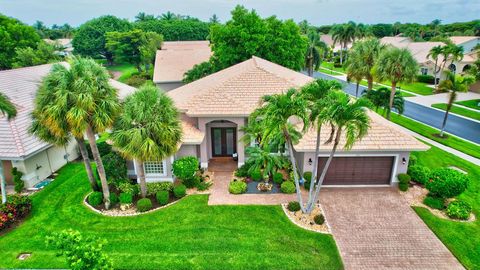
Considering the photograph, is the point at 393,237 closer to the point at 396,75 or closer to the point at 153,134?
the point at 153,134

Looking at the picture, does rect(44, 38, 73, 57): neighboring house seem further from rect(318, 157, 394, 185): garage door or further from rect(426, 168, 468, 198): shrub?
rect(426, 168, 468, 198): shrub

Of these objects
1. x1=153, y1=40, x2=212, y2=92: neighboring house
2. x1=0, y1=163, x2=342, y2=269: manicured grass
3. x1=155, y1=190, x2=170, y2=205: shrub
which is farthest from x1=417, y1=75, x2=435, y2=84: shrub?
x1=155, y1=190, x2=170, y2=205: shrub

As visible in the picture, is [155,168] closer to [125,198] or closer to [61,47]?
[125,198]

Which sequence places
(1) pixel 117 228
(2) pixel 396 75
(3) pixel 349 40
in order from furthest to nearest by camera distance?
1. (3) pixel 349 40
2. (2) pixel 396 75
3. (1) pixel 117 228

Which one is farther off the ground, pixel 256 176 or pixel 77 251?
pixel 77 251

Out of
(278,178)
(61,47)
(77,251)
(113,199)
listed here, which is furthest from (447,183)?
(61,47)

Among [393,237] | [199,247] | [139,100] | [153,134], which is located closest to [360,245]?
[393,237]
